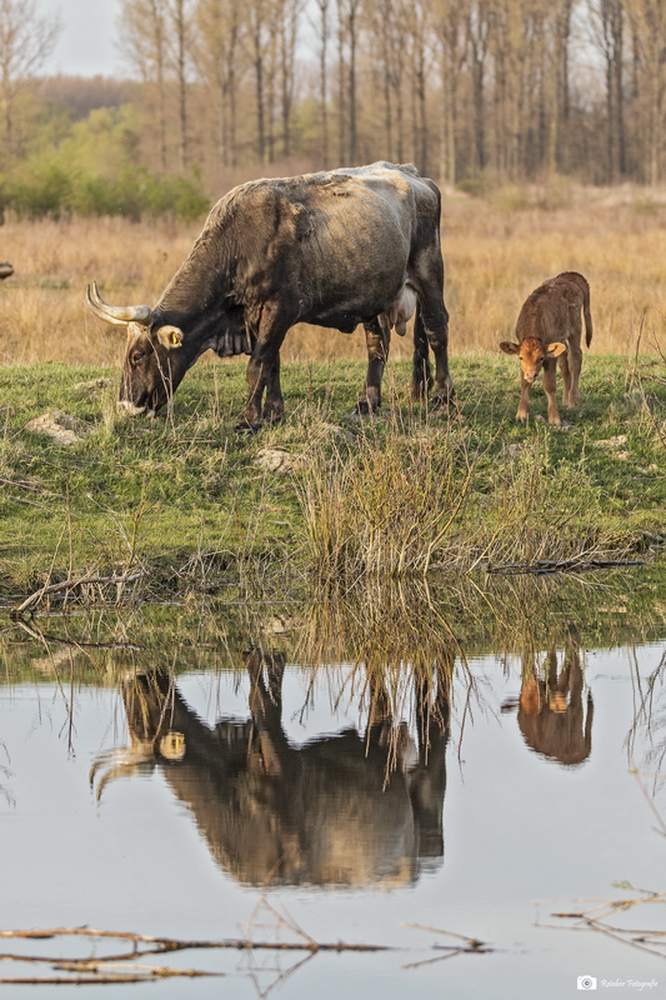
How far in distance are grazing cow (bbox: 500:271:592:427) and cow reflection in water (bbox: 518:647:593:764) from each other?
4481mm

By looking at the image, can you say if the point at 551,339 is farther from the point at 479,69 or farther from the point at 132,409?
the point at 479,69

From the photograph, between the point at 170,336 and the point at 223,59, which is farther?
the point at 223,59

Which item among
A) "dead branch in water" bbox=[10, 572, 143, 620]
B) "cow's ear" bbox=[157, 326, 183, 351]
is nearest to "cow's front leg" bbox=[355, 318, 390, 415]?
"cow's ear" bbox=[157, 326, 183, 351]

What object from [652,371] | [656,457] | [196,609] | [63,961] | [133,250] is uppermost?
[133,250]

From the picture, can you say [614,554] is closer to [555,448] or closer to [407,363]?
[555,448]

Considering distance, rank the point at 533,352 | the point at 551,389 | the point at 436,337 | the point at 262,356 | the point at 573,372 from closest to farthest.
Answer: the point at 262,356 < the point at 533,352 < the point at 551,389 < the point at 573,372 < the point at 436,337

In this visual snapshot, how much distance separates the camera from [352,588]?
8945mm

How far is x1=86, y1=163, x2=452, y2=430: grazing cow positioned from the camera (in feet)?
36.8

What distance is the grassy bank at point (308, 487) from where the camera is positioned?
8.94 m

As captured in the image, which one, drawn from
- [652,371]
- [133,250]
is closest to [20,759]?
[652,371]

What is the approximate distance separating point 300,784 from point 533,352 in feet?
21.8

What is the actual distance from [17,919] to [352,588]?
4851mm

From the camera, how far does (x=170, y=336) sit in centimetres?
1104

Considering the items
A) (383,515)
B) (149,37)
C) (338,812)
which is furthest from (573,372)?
(149,37)
